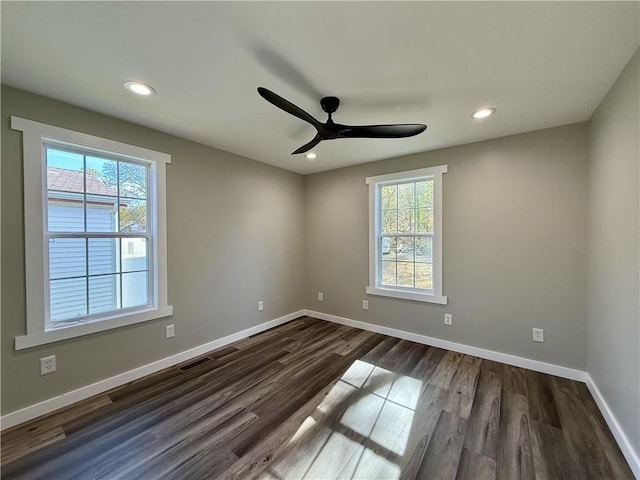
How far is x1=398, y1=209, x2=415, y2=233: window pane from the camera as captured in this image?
3.49m

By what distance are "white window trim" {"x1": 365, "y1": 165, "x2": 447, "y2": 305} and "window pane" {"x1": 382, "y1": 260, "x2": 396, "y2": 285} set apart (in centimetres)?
9

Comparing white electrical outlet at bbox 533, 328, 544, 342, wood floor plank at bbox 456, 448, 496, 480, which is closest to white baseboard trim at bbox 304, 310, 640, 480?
white electrical outlet at bbox 533, 328, 544, 342

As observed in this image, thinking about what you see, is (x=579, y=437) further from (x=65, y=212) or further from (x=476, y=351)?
(x=65, y=212)

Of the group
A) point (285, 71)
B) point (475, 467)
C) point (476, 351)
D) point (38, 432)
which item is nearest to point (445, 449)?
point (475, 467)

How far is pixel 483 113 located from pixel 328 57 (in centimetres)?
152

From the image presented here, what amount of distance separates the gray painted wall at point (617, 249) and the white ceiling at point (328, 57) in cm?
25

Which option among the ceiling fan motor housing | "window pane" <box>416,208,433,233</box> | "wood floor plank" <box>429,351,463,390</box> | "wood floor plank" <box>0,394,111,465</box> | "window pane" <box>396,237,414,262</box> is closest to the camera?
"wood floor plank" <box>0,394,111,465</box>

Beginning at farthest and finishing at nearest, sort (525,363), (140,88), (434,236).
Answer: (434,236) → (525,363) → (140,88)

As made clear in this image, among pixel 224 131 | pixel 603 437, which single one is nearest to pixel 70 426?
pixel 224 131

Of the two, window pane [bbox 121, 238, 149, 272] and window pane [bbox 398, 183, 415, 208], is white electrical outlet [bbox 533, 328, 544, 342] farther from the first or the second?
window pane [bbox 121, 238, 149, 272]

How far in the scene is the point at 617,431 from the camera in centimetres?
170

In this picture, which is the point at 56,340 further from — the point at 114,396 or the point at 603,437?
the point at 603,437

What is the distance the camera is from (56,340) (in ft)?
6.75

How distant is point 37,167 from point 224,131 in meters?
1.46
